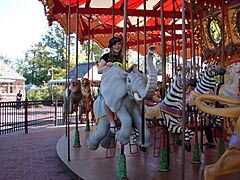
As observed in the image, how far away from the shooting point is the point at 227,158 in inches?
96.0

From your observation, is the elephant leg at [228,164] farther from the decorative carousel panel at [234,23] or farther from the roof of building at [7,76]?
the roof of building at [7,76]

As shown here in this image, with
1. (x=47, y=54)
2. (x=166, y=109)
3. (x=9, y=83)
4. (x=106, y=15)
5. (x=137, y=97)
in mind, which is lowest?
(x=166, y=109)

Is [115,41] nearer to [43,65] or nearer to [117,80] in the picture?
[117,80]

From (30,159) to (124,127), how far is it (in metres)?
2.90

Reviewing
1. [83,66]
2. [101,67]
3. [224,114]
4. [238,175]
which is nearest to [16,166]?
[101,67]

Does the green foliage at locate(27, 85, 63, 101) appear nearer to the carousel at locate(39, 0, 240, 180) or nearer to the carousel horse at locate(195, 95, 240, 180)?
the carousel at locate(39, 0, 240, 180)

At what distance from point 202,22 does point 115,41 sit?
2.90 meters

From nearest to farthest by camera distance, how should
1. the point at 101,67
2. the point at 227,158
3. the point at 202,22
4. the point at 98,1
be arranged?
the point at 227,158 → the point at 101,67 → the point at 202,22 → the point at 98,1

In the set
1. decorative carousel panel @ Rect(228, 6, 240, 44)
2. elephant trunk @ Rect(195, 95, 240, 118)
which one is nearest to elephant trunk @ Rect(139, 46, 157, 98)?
elephant trunk @ Rect(195, 95, 240, 118)

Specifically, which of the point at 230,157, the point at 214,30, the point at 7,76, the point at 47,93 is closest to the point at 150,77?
the point at 230,157

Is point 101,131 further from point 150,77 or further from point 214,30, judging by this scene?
point 214,30

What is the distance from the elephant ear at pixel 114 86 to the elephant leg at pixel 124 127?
0.08 m

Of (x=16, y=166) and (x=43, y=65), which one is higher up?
(x=43, y=65)

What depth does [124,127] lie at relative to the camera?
377 centimetres
